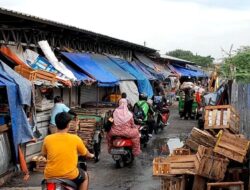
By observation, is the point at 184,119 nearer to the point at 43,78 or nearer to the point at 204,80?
the point at 43,78

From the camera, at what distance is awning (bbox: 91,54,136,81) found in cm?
1953

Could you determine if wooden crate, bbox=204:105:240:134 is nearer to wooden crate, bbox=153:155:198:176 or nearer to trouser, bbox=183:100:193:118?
wooden crate, bbox=153:155:198:176

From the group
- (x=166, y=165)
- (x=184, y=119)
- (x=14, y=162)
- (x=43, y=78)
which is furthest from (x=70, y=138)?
(x=184, y=119)

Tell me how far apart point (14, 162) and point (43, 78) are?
2.47m

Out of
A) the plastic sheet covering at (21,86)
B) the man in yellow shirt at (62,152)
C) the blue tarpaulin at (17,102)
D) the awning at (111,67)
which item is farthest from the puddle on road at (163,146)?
the man in yellow shirt at (62,152)

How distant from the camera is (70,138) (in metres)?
5.89

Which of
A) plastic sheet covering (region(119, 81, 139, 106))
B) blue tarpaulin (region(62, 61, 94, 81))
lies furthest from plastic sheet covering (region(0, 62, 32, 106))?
plastic sheet covering (region(119, 81, 139, 106))

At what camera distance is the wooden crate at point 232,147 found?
7.99m

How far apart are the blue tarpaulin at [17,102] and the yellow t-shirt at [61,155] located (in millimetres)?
3580

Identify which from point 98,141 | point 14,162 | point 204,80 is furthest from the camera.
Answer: point 204,80

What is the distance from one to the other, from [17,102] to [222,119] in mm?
4343

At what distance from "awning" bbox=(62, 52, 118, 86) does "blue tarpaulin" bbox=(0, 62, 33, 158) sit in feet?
19.9

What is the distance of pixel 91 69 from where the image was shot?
1695 cm

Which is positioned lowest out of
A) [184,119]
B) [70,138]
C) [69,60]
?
[184,119]
